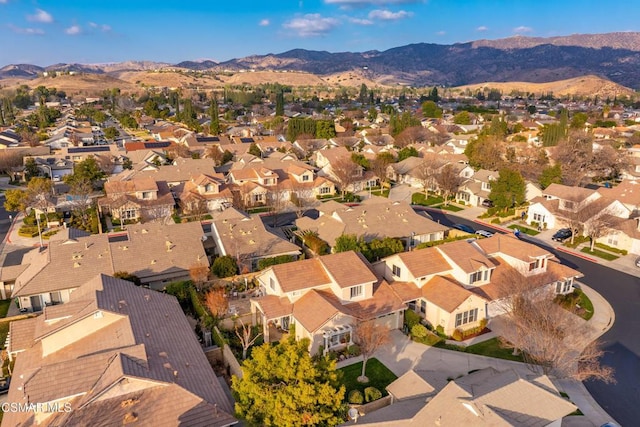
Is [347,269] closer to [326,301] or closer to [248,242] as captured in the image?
[326,301]

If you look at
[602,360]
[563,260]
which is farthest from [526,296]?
[563,260]

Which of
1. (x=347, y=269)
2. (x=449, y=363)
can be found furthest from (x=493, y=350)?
(x=347, y=269)

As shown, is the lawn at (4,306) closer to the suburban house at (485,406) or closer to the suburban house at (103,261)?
A: the suburban house at (103,261)

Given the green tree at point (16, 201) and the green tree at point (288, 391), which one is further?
the green tree at point (16, 201)

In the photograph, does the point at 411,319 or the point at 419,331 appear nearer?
the point at 419,331

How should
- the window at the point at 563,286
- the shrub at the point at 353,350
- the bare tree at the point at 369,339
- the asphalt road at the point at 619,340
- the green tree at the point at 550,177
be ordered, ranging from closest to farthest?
the asphalt road at the point at 619,340 < the bare tree at the point at 369,339 < the shrub at the point at 353,350 < the window at the point at 563,286 < the green tree at the point at 550,177

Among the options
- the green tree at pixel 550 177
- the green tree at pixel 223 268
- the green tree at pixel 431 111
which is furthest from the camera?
the green tree at pixel 431 111

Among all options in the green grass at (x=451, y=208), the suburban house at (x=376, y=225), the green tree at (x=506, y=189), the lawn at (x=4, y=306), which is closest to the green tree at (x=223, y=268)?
the suburban house at (x=376, y=225)
